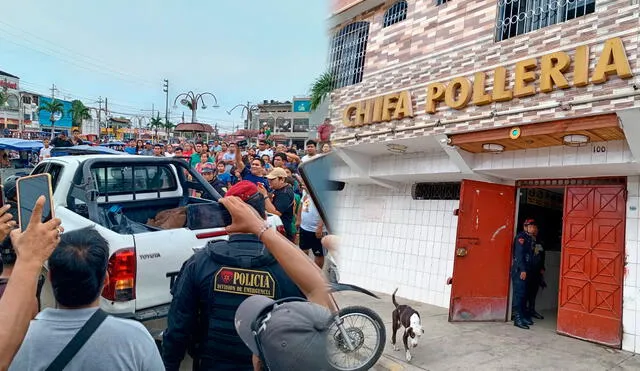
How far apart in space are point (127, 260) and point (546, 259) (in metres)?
6.90

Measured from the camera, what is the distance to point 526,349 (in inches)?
206

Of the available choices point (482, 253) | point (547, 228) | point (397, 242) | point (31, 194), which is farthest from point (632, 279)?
point (31, 194)

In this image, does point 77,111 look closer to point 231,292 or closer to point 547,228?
point 547,228

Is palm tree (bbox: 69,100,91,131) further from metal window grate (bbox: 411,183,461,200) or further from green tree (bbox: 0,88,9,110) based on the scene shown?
metal window grate (bbox: 411,183,461,200)

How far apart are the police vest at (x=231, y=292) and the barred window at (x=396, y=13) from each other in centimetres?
521

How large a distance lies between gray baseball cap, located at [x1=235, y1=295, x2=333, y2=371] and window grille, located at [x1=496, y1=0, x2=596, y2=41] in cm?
509

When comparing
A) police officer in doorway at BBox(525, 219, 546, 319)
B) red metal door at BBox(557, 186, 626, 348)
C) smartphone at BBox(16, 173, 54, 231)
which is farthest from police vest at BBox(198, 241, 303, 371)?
police officer in doorway at BBox(525, 219, 546, 319)

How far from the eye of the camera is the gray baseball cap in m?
1.02

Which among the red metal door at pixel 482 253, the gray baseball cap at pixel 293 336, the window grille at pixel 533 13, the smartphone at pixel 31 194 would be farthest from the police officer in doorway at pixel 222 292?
the red metal door at pixel 482 253

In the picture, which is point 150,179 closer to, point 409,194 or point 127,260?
point 127,260

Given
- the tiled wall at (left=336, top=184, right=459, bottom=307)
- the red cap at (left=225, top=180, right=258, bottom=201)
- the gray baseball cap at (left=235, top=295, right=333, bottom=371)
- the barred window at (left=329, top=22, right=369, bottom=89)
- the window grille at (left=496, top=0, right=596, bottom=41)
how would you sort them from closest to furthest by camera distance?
the gray baseball cap at (left=235, top=295, right=333, bottom=371)
the red cap at (left=225, top=180, right=258, bottom=201)
the window grille at (left=496, top=0, right=596, bottom=41)
the barred window at (left=329, top=22, right=369, bottom=89)
the tiled wall at (left=336, top=184, right=459, bottom=307)

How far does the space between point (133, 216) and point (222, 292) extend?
3564 mm

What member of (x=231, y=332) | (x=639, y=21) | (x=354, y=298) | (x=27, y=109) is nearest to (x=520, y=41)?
(x=639, y=21)

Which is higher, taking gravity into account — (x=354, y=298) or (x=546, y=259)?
(x=546, y=259)
